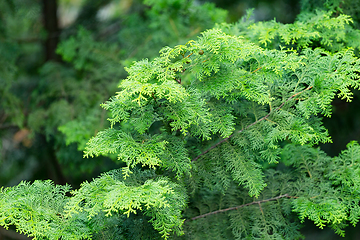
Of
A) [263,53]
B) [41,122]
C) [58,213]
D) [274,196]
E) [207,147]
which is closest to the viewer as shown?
[58,213]

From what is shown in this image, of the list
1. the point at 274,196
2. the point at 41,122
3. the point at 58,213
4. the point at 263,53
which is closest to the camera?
the point at 58,213

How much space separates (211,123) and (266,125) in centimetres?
33

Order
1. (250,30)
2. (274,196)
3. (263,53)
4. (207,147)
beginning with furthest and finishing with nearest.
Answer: (250,30) < (274,196) < (207,147) < (263,53)

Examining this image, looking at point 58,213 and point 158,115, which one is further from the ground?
point 158,115

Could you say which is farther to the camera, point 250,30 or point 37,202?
point 250,30

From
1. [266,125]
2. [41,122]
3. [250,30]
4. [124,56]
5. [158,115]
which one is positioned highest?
[124,56]

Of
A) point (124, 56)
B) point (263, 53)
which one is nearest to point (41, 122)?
point (124, 56)

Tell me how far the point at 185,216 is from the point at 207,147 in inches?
17.0

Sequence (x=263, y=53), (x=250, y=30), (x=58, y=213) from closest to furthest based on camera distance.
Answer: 1. (x=58, y=213)
2. (x=263, y=53)
3. (x=250, y=30)

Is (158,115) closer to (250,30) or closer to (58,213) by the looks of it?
(58,213)

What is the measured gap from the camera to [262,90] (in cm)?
144

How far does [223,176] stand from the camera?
4.84ft

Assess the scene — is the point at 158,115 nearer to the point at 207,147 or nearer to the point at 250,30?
the point at 207,147

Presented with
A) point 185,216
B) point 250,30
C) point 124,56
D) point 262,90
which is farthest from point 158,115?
point 124,56
